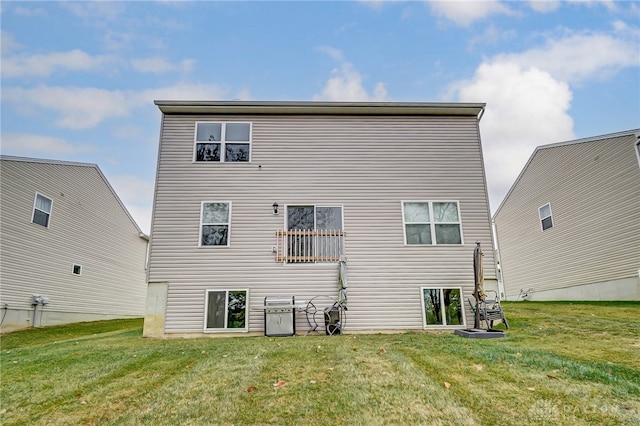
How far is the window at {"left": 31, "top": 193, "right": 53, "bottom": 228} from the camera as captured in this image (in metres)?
13.2

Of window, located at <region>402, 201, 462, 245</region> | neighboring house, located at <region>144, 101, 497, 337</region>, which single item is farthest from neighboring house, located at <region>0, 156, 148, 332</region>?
window, located at <region>402, 201, 462, 245</region>

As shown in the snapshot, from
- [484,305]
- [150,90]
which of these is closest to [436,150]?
[484,305]

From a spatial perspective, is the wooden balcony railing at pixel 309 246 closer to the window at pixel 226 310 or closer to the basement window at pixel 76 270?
the window at pixel 226 310

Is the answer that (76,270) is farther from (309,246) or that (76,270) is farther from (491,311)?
(491,311)

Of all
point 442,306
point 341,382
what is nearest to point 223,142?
point 442,306

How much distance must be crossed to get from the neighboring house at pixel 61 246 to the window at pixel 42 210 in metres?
0.03

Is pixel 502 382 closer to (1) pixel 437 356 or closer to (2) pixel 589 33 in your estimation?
(1) pixel 437 356

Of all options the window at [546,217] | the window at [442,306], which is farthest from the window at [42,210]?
the window at [546,217]

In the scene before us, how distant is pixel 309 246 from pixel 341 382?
5.25 m

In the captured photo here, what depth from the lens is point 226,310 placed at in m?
8.96

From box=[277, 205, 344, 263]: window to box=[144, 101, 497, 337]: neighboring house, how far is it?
3 cm

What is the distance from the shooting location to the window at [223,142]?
33.1 feet

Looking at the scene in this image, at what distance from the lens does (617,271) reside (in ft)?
41.4

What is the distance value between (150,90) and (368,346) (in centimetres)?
1304
